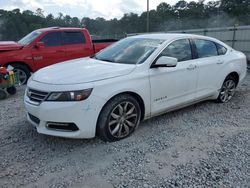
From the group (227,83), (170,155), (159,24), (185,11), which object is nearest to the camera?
(170,155)

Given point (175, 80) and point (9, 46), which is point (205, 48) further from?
point (9, 46)

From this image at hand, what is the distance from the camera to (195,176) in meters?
3.05

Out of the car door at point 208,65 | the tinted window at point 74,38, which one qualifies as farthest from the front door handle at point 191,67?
the tinted window at point 74,38

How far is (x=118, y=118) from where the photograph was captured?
384cm

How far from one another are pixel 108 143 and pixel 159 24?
2846 centimetres

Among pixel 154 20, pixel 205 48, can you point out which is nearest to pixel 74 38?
pixel 205 48

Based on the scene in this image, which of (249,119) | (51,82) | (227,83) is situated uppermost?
(51,82)

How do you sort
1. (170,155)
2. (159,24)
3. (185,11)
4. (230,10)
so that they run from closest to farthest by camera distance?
(170,155) < (159,24) < (230,10) < (185,11)

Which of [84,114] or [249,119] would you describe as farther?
[249,119]

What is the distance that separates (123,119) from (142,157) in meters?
0.69

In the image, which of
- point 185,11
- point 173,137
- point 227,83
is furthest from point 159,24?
point 173,137

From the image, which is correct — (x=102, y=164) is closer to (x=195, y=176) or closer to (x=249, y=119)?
(x=195, y=176)

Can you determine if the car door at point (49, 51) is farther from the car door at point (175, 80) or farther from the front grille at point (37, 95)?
the car door at point (175, 80)

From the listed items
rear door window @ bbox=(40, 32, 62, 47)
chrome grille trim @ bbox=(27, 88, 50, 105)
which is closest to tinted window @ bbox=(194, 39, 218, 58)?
chrome grille trim @ bbox=(27, 88, 50, 105)
